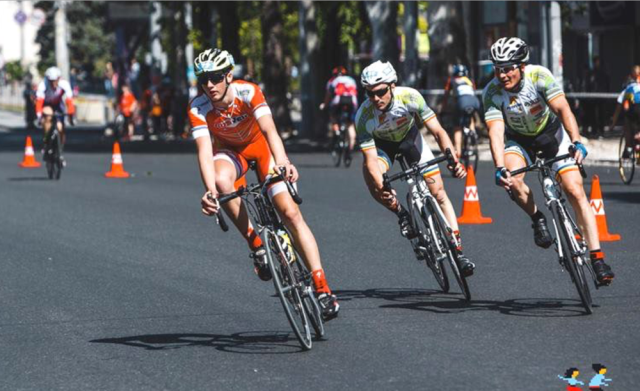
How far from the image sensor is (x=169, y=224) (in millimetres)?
17328

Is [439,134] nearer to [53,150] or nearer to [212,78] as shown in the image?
[212,78]

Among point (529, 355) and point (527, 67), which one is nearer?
point (529, 355)

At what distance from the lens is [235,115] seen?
9.42m

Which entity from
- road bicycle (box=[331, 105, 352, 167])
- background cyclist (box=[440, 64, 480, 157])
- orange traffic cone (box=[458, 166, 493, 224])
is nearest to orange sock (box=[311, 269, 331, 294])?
orange traffic cone (box=[458, 166, 493, 224])

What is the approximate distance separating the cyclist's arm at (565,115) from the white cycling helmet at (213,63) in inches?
92.6

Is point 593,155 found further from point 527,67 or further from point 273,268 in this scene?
point 273,268

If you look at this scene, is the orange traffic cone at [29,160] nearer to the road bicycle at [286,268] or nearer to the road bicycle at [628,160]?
the road bicycle at [628,160]

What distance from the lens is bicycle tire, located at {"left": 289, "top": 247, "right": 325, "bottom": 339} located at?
8.77 meters

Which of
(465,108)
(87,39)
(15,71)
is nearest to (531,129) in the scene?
(465,108)

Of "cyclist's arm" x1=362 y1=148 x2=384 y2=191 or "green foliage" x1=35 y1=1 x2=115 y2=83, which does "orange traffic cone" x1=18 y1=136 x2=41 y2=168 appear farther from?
"green foliage" x1=35 y1=1 x2=115 y2=83

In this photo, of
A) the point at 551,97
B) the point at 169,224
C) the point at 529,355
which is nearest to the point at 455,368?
the point at 529,355

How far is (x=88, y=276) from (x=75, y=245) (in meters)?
2.62

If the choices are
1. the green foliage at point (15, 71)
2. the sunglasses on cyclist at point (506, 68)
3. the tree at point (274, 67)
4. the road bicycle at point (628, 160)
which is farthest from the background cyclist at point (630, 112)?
the green foliage at point (15, 71)

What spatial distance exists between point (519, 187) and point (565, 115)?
1.95 ft
